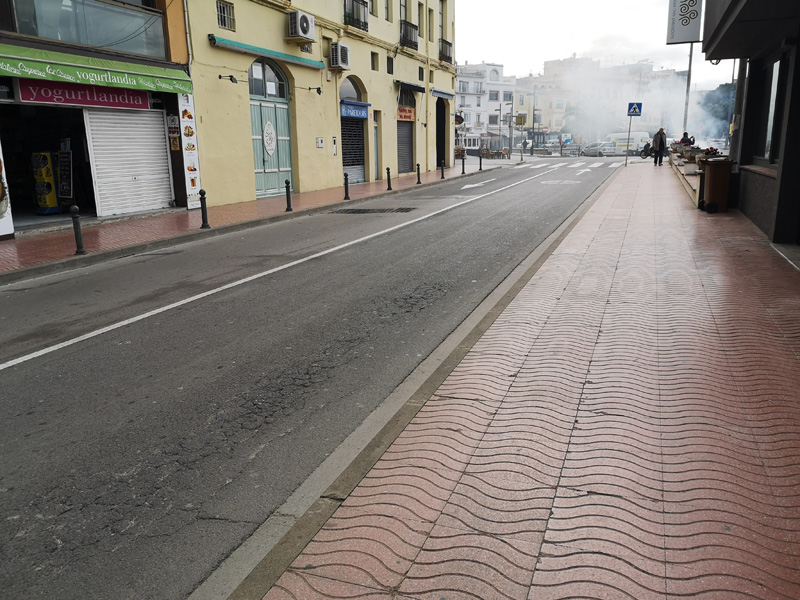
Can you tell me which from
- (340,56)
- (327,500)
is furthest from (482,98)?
(327,500)

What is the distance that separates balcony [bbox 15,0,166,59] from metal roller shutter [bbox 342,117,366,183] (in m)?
11.2

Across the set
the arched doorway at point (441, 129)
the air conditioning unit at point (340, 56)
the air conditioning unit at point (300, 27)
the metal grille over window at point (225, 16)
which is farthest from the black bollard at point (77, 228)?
the arched doorway at point (441, 129)

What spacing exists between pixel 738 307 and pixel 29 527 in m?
6.61

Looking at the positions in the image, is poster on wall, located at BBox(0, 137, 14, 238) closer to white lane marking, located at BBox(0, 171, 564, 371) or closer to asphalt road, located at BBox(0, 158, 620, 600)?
asphalt road, located at BBox(0, 158, 620, 600)

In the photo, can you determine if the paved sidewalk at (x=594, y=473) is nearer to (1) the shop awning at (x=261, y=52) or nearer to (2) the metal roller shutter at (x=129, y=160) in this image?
(2) the metal roller shutter at (x=129, y=160)

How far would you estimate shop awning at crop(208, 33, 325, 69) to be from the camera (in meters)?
17.9

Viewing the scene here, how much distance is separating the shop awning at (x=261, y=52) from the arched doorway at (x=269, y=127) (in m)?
0.61

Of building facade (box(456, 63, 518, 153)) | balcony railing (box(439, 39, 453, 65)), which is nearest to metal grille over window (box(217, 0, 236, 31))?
balcony railing (box(439, 39, 453, 65))

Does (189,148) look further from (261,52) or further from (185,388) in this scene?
(185,388)

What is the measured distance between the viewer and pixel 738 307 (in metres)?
6.81

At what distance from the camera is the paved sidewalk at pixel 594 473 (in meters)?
2.78

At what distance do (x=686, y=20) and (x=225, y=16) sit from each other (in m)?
13.1

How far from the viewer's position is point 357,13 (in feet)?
85.4

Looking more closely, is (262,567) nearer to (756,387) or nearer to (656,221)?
(756,387)
